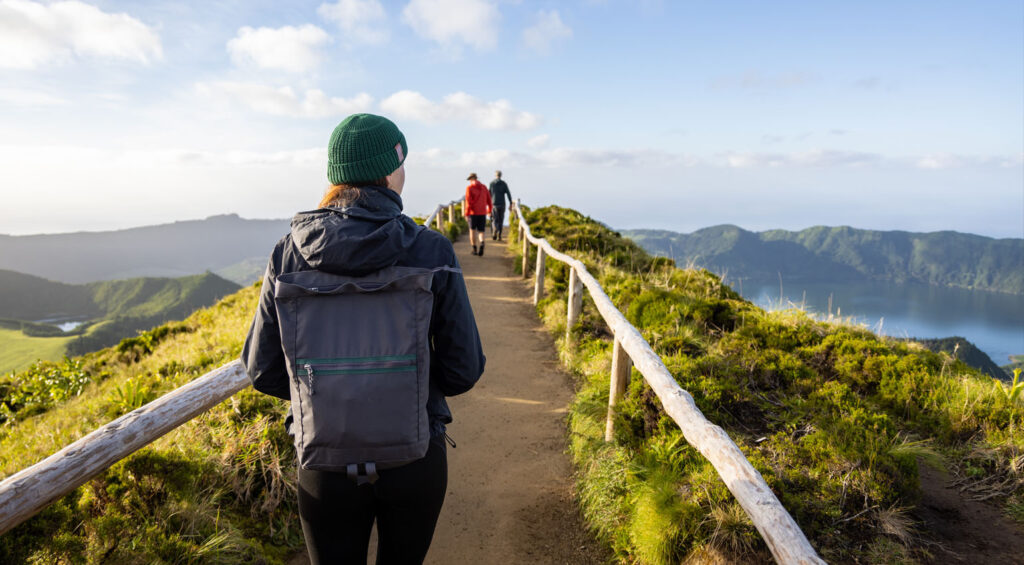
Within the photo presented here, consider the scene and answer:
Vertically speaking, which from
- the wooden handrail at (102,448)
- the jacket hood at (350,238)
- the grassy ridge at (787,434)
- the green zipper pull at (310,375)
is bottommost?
the grassy ridge at (787,434)

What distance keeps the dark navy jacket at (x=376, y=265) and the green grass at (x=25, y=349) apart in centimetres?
7624

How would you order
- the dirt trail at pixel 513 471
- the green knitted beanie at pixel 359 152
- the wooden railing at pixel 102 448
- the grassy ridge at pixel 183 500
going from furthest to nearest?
the dirt trail at pixel 513 471, the grassy ridge at pixel 183 500, the wooden railing at pixel 102 448, the green knitted beanie at pixel 359 152

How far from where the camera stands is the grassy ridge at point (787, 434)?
110 inches

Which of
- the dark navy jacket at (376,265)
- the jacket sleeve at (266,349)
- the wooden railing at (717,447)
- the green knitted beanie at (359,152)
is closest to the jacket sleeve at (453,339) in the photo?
the dark navy jacket at (376,265)

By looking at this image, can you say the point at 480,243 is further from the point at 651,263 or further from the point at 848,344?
the point at 848,344

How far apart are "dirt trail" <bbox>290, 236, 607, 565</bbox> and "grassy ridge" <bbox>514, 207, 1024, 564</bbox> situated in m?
0.23

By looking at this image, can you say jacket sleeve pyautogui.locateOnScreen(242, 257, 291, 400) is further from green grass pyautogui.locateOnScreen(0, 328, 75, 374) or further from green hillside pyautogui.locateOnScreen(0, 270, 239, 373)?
green hillside pyautogui.locateOnScreen(0, 270, 239, 373)

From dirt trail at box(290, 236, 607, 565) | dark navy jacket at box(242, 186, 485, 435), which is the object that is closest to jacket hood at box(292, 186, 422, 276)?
dark navy jacket at box(242, 186, 485, 435)

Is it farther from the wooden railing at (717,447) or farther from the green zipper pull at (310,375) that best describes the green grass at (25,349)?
the green zipper pull at (310,375)

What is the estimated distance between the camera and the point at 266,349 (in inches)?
65.4

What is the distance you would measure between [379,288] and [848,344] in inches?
242

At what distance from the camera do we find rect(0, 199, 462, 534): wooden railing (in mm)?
2189

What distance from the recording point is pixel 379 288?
145 centimetres

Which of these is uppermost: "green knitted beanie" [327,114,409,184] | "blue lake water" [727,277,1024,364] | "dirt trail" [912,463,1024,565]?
"green knitted beanie" [327,114,409,184]
